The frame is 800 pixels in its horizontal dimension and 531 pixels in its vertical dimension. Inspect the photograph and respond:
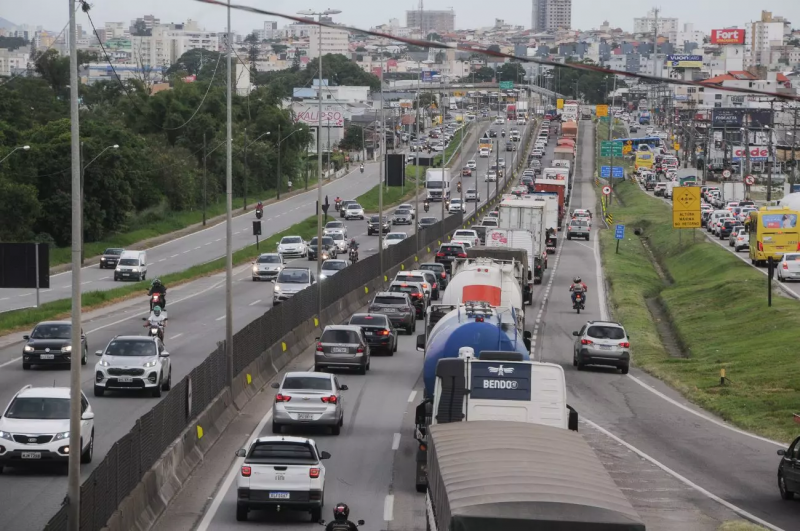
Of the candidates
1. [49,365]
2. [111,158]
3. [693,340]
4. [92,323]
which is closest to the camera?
[49,365]

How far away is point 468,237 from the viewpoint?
83312mm

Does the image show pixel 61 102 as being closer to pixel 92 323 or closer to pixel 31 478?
pixel 92 323

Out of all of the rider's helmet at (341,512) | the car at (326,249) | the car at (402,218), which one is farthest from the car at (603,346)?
the car at (402,218)

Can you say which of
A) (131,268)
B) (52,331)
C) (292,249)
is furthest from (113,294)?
(52,331)

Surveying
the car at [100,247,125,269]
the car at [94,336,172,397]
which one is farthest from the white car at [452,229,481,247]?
the car at [94,336,172,397]

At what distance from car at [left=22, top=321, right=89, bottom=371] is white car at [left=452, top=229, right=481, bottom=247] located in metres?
45.0

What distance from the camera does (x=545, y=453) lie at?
15273 mm

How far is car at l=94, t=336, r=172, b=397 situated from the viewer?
33406 mm

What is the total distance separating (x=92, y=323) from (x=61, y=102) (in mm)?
98435

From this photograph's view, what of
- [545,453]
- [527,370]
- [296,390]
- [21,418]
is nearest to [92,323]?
[296,390]

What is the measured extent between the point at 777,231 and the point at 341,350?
36609 millimetres

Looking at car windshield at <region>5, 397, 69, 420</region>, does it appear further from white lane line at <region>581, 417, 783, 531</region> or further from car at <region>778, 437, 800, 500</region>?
car at <region>778, 437, 800, 500</region>

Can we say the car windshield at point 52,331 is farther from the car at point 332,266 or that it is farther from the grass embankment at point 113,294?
the car at point 332,266

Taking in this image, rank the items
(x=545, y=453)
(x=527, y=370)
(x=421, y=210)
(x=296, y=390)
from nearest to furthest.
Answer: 1. (x=545, y=453)
2. (x=527, y=370)
3. (x=296, y=390)
4. (x=421, y=210)
